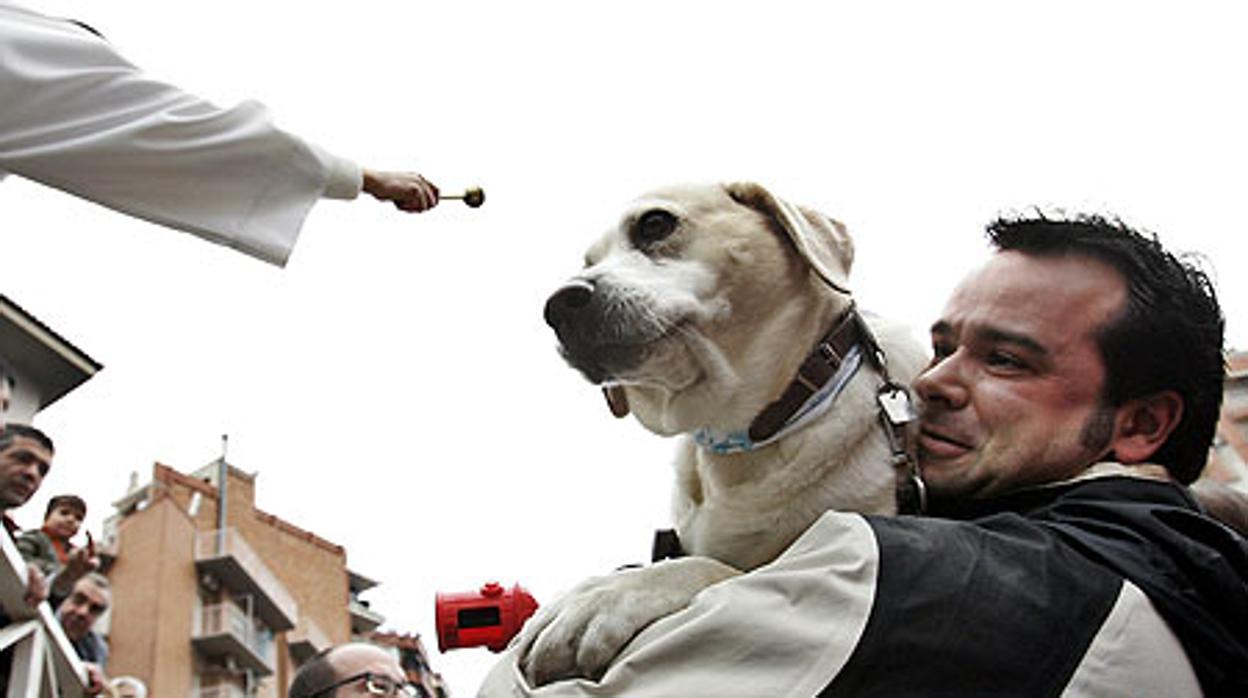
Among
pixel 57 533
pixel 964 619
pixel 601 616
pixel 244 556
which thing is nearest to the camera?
pixel 964 619

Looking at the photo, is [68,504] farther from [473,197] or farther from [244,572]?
[244,572]

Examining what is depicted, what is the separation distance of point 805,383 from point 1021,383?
43 centimetres

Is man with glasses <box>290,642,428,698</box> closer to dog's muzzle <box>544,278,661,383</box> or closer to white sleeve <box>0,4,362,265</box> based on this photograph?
white sleeve <box>0,4,362,265</box>

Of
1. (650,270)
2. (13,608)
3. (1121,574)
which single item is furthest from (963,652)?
(13,608)

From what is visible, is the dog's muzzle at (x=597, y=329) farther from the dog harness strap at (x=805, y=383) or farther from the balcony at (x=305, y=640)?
the balcony at (x=305, y=640)

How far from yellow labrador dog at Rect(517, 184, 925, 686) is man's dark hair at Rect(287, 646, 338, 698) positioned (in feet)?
5.46

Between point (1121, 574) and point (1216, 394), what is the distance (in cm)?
70

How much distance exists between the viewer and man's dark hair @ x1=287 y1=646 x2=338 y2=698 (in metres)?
3.52

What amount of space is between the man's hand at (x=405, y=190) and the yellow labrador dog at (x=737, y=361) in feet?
2.29

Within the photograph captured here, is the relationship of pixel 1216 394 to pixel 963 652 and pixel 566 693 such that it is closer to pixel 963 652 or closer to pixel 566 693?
pixel 963 652

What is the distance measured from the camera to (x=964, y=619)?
4.08ft

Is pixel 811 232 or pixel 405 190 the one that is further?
pixel 405 190

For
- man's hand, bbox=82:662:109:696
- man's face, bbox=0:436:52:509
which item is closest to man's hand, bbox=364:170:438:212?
man's face, bbox=0:436:52:509

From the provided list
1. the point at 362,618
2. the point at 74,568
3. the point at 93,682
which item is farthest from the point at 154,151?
the point at 362,618
